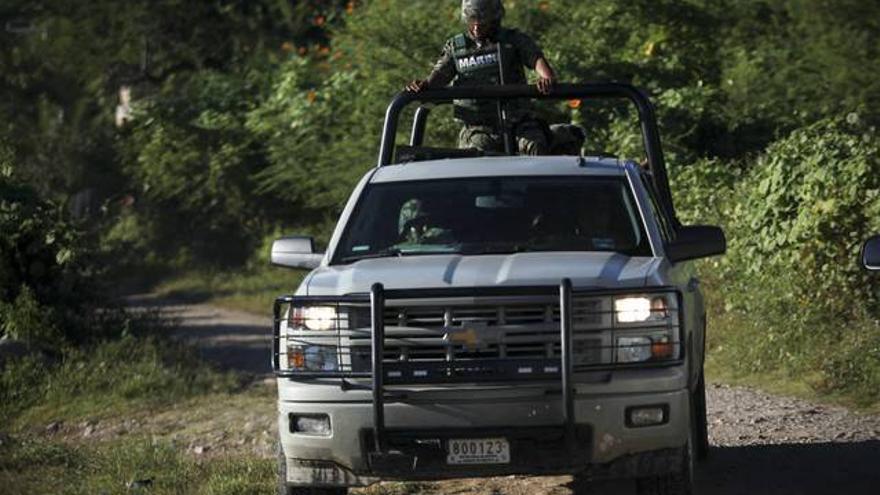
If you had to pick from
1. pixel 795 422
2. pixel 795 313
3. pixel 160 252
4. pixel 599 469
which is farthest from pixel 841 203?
pixel 160 252

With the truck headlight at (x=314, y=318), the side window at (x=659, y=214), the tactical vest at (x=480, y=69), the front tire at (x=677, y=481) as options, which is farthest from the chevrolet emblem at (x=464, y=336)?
the tactical vest at (x=480, y=69)

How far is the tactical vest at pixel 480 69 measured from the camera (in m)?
9.81

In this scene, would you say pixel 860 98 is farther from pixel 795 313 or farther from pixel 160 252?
pixel 160 252

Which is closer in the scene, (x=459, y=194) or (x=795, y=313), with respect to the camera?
(x=459, y=194)

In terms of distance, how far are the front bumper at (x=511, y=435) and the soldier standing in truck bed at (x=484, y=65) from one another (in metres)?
3.27

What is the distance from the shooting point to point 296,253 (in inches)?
310

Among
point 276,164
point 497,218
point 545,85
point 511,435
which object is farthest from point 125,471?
point 276,164

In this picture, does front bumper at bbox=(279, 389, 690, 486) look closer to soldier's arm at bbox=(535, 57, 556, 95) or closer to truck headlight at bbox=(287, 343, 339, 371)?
truck headlight at bbox=(287, 343, 339, 371)

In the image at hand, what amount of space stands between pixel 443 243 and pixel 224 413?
4320mm

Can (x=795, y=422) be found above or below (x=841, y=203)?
below

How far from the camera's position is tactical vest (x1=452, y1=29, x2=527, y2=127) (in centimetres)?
981

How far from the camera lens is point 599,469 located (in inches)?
263

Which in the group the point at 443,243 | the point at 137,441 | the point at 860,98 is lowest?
the point at 137,441

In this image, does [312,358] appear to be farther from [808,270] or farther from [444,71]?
[808,270]
